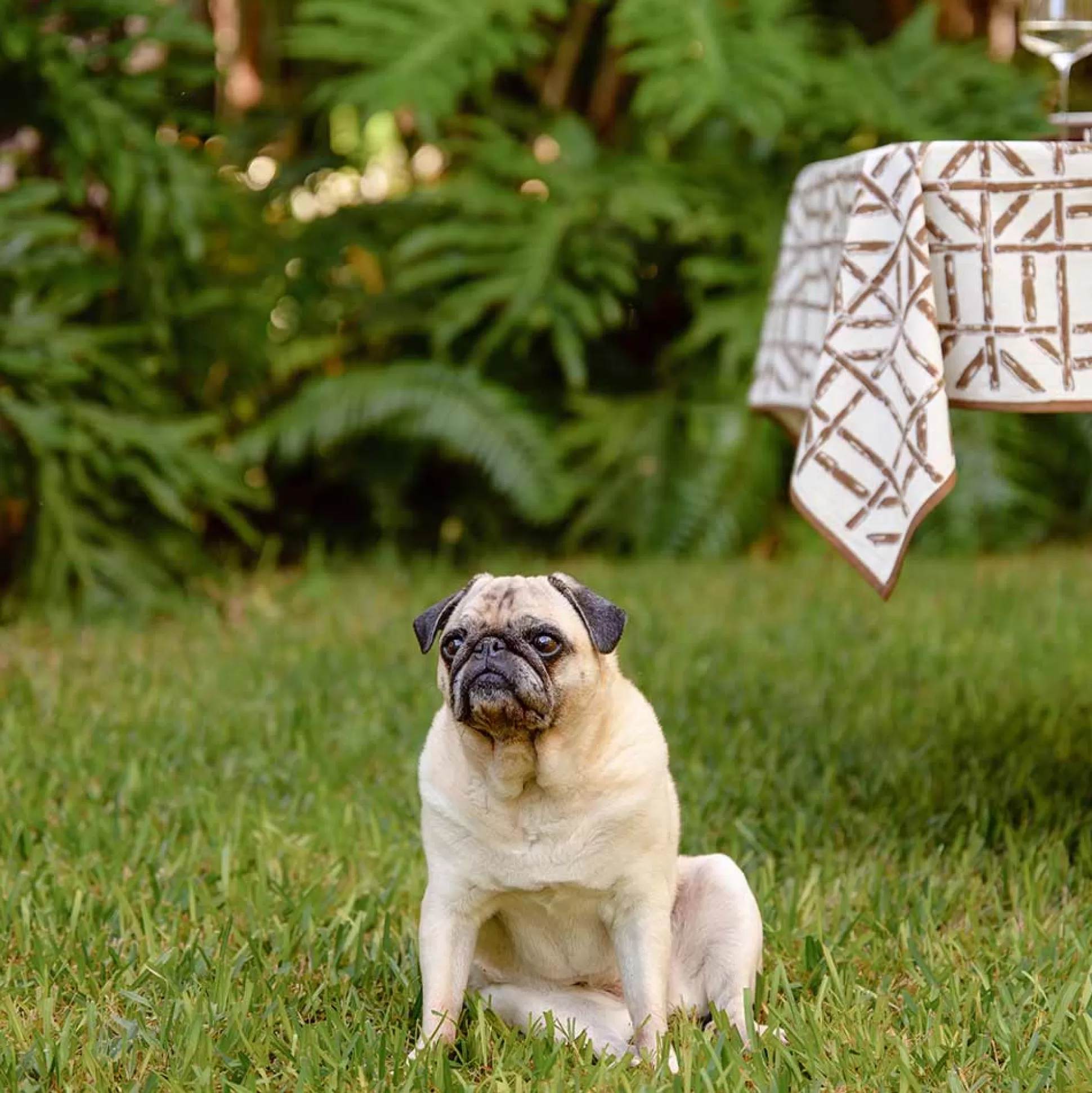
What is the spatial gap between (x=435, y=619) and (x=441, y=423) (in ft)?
11.4

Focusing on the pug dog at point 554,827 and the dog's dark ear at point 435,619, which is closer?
the pug dog at point 554,827

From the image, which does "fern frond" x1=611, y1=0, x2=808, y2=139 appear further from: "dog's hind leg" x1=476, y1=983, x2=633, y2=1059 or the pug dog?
"dog's hind leg" x1=476, y1=983, x2=633, y2=1059

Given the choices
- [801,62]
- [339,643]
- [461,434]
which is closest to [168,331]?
[461,434]

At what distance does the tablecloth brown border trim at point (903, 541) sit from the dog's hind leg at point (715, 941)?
54cm

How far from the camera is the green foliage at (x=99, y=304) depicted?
4.79 metres

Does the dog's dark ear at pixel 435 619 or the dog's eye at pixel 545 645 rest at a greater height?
the dog's eye at pixel 545 645

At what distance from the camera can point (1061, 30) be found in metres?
2.89

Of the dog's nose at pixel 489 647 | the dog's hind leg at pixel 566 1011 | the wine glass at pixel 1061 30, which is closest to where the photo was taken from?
the dog's nose at pixel 489 647

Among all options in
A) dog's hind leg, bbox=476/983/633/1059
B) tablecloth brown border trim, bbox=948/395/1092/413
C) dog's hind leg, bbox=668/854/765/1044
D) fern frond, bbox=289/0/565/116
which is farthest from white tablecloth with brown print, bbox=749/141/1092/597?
fern frond, bbox=289/0/565/116

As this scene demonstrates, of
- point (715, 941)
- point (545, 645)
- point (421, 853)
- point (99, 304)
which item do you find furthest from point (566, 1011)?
point (99, 304)

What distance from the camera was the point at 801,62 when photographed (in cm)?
562

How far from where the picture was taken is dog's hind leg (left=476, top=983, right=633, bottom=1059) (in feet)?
7.20

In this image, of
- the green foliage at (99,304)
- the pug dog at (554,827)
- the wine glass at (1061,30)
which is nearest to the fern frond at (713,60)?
the green foliage at (99,304)

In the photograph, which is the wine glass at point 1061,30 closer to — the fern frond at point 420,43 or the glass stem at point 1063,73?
the glass stem at point 1063,73
